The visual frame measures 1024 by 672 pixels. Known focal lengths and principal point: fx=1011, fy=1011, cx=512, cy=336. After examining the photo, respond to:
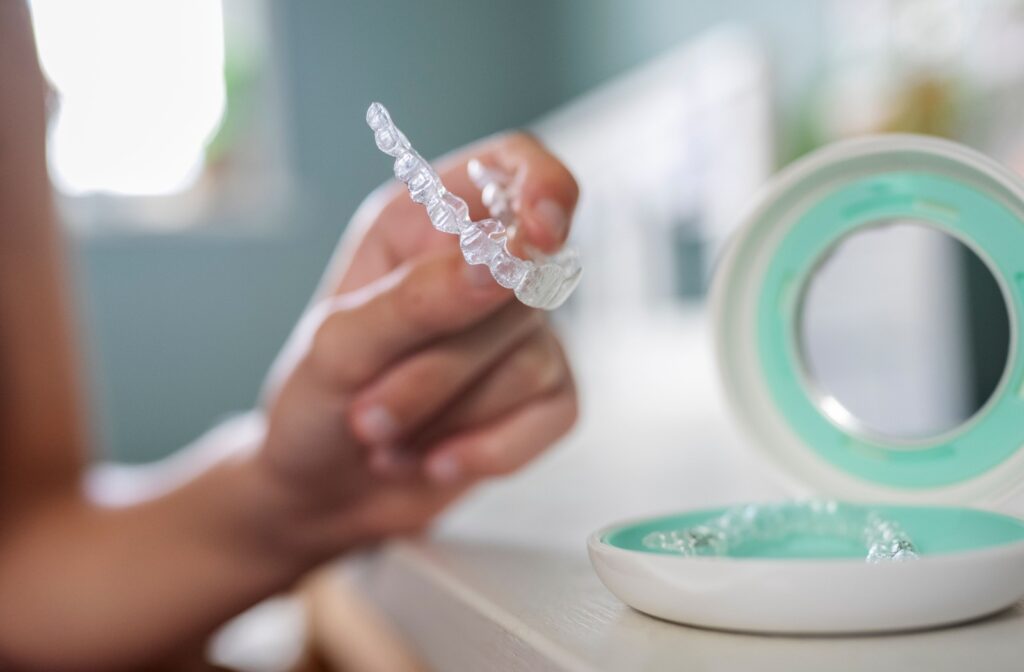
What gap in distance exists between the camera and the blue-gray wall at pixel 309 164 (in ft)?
8.91

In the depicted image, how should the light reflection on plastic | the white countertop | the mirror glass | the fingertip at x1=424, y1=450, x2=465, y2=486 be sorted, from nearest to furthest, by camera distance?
the white countertop → the mirror glass → the fingertip at x1=424, y1=450, x2=465, y2=486 → the light reflection on plastic

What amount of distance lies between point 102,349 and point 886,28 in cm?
210

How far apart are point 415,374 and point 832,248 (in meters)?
0.16

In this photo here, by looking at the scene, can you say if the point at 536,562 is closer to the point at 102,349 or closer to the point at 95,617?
the point at 95,617

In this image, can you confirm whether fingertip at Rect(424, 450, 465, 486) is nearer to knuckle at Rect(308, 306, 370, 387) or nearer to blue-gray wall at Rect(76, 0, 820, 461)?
knuckle at Rect(308, 306, 370, 387)

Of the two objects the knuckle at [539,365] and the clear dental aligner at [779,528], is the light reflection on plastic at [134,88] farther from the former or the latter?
the clear dental aligner at [779,528]

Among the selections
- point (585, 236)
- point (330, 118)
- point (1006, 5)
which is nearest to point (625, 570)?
point (1006, 5)

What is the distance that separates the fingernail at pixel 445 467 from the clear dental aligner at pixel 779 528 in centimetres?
18

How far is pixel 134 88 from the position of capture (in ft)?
9.04

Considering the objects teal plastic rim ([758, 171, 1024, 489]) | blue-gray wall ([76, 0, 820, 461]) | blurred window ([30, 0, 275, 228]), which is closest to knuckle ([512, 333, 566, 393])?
teal plastic rim ([758, 171, 1024, 489])

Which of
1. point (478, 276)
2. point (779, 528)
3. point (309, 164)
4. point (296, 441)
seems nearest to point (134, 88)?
point (309, 164)

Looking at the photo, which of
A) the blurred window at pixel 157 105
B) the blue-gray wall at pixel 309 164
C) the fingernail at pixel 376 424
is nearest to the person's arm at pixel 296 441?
the fingernail at pixel 376 424

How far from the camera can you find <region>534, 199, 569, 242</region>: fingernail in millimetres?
343

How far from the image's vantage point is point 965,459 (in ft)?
0.99
